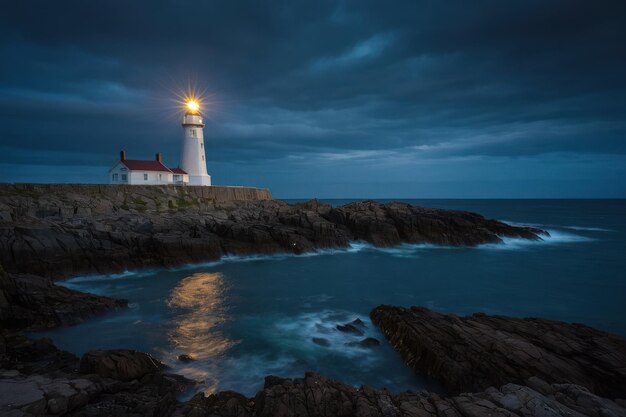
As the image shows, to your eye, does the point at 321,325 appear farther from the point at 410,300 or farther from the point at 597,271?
the point at 597,271

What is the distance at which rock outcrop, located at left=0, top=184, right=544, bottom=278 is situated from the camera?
1820cm

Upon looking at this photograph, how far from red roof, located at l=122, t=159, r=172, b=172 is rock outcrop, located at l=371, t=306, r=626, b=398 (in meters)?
33.8

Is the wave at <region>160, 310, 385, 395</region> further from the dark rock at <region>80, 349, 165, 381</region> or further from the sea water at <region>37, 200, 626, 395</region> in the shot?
the dark rock at <region>80, 349, 165, 381</region>

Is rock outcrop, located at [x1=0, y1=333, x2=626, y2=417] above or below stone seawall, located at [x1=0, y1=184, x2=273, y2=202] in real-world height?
below

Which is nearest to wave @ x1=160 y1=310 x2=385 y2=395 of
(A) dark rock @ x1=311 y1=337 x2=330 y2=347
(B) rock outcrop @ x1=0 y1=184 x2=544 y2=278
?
(A) dark rock @ x1=311 y1=337 x2=330 y2=347

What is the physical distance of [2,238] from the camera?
1706cm

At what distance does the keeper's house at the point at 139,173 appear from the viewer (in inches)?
1400

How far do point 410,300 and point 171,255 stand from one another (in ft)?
46.8

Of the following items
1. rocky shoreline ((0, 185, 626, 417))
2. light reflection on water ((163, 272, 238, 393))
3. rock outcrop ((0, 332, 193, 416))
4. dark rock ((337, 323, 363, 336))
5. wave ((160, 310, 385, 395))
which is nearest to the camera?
rock outcrop ((0, 332, 193, 416))

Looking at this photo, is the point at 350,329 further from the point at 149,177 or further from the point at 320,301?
the point at 149,177

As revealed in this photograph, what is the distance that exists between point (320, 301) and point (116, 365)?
9.80 metres

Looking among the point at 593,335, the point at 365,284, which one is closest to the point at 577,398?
the point at 593,335

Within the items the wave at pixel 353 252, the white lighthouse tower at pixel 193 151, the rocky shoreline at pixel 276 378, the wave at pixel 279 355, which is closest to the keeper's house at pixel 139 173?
the white lighthouse tower at pixel 193 151

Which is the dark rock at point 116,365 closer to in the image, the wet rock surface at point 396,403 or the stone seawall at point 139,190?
the wet rock surface at point 396,403
